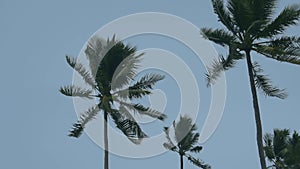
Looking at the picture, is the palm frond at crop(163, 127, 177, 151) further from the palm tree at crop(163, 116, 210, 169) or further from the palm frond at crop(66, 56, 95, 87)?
the palm frond at crop(66, 56, 95, 87)

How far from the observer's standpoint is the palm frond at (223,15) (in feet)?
68.1

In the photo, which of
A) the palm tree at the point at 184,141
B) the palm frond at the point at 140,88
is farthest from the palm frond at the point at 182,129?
the palm frond at the point at 140,88

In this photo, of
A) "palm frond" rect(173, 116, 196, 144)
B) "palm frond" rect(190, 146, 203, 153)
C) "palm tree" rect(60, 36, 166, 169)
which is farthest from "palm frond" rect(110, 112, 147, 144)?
"palm frond" rect(190, 146, 203, 153)

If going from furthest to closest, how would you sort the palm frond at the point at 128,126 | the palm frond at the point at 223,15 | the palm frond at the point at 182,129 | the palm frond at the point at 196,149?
1. the palm frond at the point at 196,149
2. the palm frond at the point at 182,129
3. the palm frond at the point at 128,126
4. the palm frond at the point at 223,15

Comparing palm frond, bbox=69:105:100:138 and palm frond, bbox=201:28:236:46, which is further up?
palm frond, bbox=201:28:236:46

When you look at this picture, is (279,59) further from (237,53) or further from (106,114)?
(106,114)

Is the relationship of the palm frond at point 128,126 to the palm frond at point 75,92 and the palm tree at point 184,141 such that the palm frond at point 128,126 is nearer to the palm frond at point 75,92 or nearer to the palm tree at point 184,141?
the palm frond at point 75,92

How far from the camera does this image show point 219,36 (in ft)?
67.6

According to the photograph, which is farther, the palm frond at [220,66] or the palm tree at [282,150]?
the palm tree at [282,150]

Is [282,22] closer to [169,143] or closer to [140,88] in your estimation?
[140,88]

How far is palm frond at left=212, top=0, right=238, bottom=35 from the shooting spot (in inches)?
817

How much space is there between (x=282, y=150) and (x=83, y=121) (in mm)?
15256

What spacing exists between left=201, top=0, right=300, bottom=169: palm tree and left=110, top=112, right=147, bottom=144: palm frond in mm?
4570

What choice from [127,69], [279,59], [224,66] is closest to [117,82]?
[127,69]
